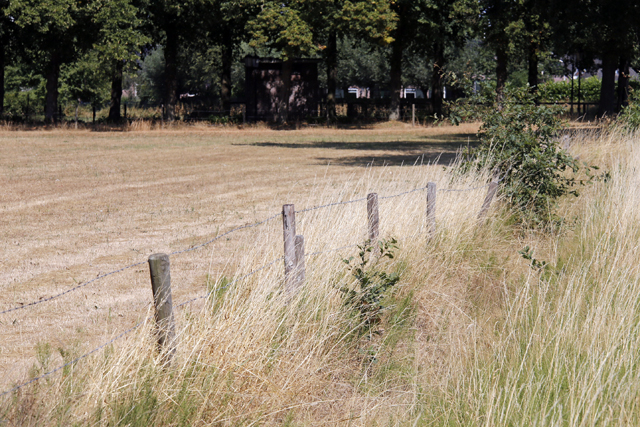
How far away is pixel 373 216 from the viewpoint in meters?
6.86

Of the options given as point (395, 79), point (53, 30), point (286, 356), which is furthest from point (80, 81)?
point (286, 356)

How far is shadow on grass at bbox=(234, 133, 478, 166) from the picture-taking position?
21.1 meters

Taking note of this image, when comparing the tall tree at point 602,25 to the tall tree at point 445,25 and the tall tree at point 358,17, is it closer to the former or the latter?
the tall tree at point 445,25

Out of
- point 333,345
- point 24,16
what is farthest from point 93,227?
point 24,16

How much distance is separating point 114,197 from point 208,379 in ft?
33.6

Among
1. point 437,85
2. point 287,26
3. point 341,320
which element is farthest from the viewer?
point 437,85

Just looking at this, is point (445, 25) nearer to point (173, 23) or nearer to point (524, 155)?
point (173, 23)

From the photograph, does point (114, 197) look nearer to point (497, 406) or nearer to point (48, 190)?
point (48, 190)

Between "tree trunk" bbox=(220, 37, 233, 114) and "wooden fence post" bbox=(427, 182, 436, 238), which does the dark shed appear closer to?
"tree trunk" bbox=(220, 37, 233, 114)

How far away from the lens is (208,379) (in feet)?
14.6

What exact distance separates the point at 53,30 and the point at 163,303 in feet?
114

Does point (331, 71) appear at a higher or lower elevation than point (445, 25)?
lower

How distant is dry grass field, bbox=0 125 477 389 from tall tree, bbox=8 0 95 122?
21.2 ft

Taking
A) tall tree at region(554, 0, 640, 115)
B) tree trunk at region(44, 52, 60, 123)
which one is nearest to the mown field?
tall tree at region(554, 0, 640, 115)
